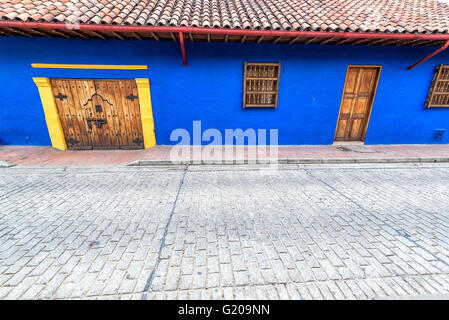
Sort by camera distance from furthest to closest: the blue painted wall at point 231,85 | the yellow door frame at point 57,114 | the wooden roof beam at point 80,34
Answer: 1. the yellow door frame at point 57,114
2. the blue painted wall at point 231,85
3. the wooden roof beam at point 80,34

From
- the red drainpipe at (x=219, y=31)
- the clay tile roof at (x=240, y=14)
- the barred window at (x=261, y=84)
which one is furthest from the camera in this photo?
the barred window at (x=261, y=84)

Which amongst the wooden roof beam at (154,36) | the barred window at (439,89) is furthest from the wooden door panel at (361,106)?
the wooden roof beam at (154,36)

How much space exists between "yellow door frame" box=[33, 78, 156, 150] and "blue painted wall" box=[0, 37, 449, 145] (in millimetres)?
192

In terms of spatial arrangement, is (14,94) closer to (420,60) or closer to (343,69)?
(343,69)

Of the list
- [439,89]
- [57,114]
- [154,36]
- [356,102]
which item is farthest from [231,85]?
[439,89]

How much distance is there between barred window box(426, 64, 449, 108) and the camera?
21.7 feet

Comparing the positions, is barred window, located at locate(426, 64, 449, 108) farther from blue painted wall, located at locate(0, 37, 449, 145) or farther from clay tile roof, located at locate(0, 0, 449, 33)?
clay tile roof, located at locate(0, 0, 449, 33)

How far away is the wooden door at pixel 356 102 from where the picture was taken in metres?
6.67

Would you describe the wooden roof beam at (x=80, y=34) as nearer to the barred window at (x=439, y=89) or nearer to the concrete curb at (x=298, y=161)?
the concrete curb at (x=298, y=161)

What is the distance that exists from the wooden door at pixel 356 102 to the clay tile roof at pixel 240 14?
1.49 metres

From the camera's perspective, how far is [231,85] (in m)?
6.42

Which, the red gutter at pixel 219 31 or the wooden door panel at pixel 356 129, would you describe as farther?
the wooden door panel at pixel 356 129

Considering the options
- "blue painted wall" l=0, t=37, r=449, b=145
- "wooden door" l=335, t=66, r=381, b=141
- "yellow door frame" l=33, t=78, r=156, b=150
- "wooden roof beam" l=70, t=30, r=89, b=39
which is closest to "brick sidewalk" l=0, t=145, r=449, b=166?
"yellow door frame" l=33, t=78, r=156, b=150

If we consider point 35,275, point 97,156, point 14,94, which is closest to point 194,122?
point 97,156
